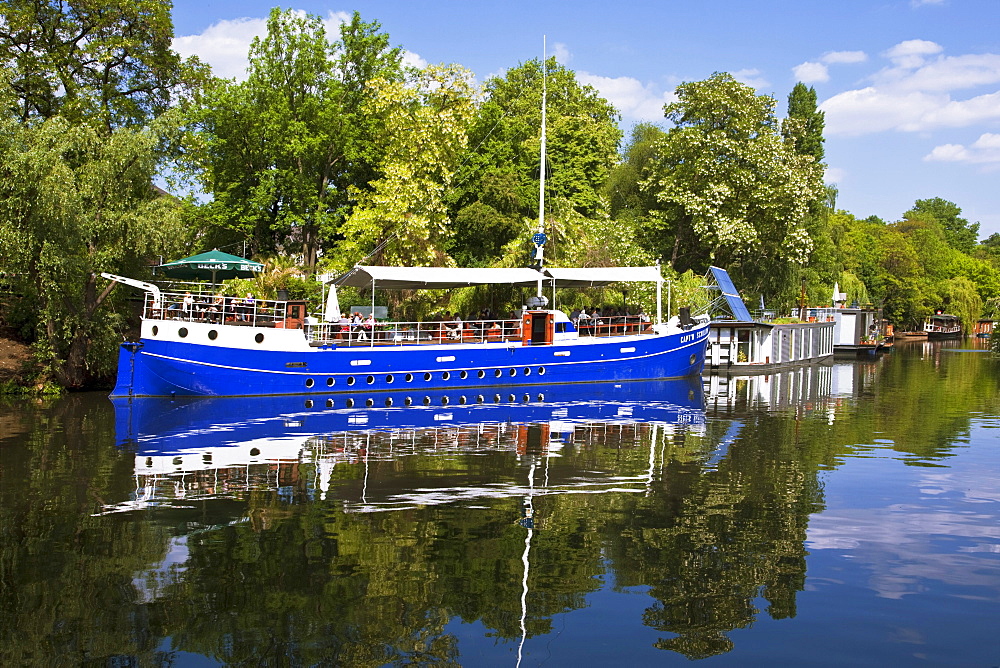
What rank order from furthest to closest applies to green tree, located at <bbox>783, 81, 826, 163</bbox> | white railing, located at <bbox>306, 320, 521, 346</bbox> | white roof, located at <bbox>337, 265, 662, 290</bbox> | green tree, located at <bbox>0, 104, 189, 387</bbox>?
green tree, located at <bbox>783, 81, 826, 163</bbox> < white roof, located at <bbox>337, 265, 662, 290</bbox> < white railing, located at <bbox>306, 320, 521, 346</bbox> < green tree, located at <bbox>0, 104, 189, 387</bbox>

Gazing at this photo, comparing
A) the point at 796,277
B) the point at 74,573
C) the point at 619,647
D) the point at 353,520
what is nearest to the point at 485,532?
the point at 353,520

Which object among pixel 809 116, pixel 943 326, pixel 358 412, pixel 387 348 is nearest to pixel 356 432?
pixel 358 412

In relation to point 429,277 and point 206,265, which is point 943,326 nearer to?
point 429,277

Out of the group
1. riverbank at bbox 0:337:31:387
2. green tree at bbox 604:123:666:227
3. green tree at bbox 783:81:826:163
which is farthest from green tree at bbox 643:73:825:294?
riverbank at bbox 0:337:31:387

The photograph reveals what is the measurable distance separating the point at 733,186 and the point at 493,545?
151 ft

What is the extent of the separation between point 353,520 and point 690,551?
5.14 m

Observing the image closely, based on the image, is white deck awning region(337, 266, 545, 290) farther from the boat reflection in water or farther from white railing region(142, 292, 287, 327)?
the boat reflection in water

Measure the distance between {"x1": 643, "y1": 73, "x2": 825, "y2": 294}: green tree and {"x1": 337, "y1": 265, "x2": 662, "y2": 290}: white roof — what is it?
17.8 meters

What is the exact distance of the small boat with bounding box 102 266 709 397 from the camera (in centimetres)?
2839

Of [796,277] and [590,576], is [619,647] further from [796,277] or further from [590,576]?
[796,277]

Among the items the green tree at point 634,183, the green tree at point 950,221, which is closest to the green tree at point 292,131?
the green tree at point 634,183

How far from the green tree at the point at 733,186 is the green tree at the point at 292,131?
1915 centimetres

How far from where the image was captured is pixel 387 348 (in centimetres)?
3069

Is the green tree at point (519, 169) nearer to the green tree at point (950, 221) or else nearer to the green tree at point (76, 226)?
the green tree at point (76, 226)
